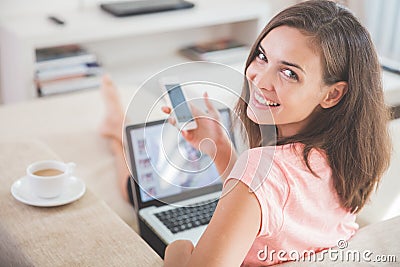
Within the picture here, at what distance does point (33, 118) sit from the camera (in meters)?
1.96

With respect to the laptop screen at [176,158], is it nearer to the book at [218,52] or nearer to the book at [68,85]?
the book at [68,85]

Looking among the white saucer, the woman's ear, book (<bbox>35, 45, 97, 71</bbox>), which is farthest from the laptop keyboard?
book (<bbox>35, 45, 97, 71</bbox>)

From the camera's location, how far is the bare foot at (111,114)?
183cm

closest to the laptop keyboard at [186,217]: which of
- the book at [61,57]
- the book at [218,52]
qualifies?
the book at [61,57]

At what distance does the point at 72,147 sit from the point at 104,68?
1.56m

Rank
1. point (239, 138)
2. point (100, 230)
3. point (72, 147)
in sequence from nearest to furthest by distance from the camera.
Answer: point (239, 138) → point (100, 230) → point (72, 147)

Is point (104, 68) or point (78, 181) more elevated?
point (78, 181)

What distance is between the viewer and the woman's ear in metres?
1.03

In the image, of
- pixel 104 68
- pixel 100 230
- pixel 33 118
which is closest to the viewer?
pixel 100 230

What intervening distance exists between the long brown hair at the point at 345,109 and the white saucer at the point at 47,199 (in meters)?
0.40

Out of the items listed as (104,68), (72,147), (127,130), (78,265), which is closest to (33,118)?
(72,147)

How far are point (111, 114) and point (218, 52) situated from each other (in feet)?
5.22

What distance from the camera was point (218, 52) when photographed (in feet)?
11.3

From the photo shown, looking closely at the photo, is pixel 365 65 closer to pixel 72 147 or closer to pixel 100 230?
pixel 100 230
